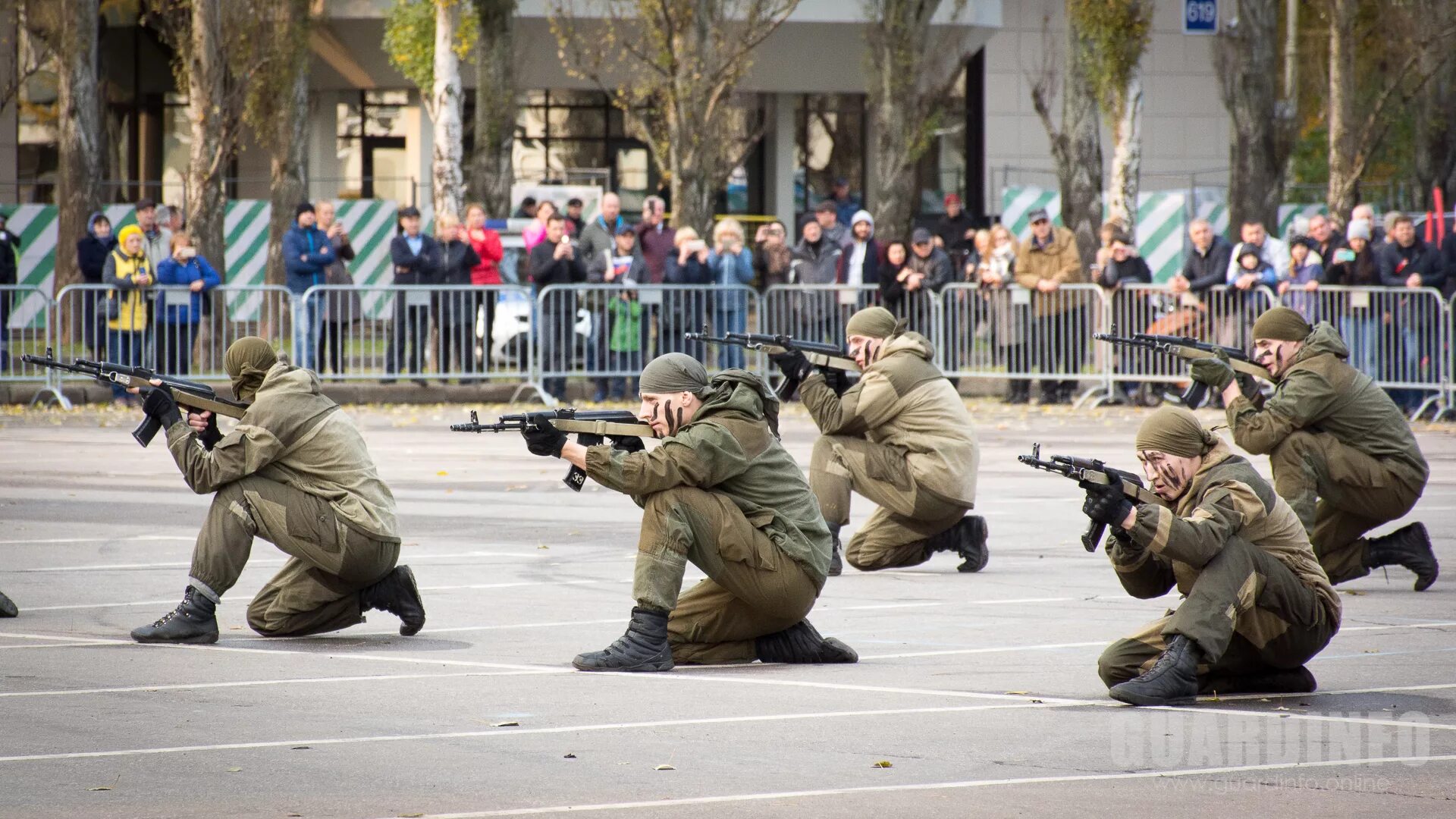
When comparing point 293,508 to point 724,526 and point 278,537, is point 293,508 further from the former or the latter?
point 724,526

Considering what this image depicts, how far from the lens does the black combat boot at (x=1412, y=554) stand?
34.0 ft

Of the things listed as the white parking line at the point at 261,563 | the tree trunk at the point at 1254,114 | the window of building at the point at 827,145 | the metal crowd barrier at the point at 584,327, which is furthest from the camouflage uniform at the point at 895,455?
the window of building at the point at 827,145

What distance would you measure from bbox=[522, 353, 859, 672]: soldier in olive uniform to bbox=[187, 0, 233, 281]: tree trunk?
18073 millimetres

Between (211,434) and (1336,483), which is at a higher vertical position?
(211,434)

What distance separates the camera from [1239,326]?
20.4 metres

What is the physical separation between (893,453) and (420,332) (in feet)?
36.5

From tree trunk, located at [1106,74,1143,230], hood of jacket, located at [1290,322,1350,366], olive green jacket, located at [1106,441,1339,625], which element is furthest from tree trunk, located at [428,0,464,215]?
olive green jacket, located at [1106,441,1339,625]

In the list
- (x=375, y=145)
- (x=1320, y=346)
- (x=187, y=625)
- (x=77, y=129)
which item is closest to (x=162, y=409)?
(x=187, y=625)

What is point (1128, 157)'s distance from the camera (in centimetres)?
2736

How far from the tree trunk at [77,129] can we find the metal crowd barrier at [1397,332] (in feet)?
51.5

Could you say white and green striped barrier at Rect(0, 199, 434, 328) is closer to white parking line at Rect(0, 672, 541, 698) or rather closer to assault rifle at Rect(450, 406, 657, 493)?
assault rifle at Rect(450, 406, 657, 493)

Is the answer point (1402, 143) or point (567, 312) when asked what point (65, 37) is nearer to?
point (567, 312)

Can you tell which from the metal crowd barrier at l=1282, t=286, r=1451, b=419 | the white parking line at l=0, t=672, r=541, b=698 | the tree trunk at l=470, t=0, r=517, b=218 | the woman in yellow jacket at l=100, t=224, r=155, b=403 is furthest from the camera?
the tree trunk at l=470, t=0, r=517, b=218

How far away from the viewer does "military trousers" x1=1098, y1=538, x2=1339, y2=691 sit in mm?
7172
